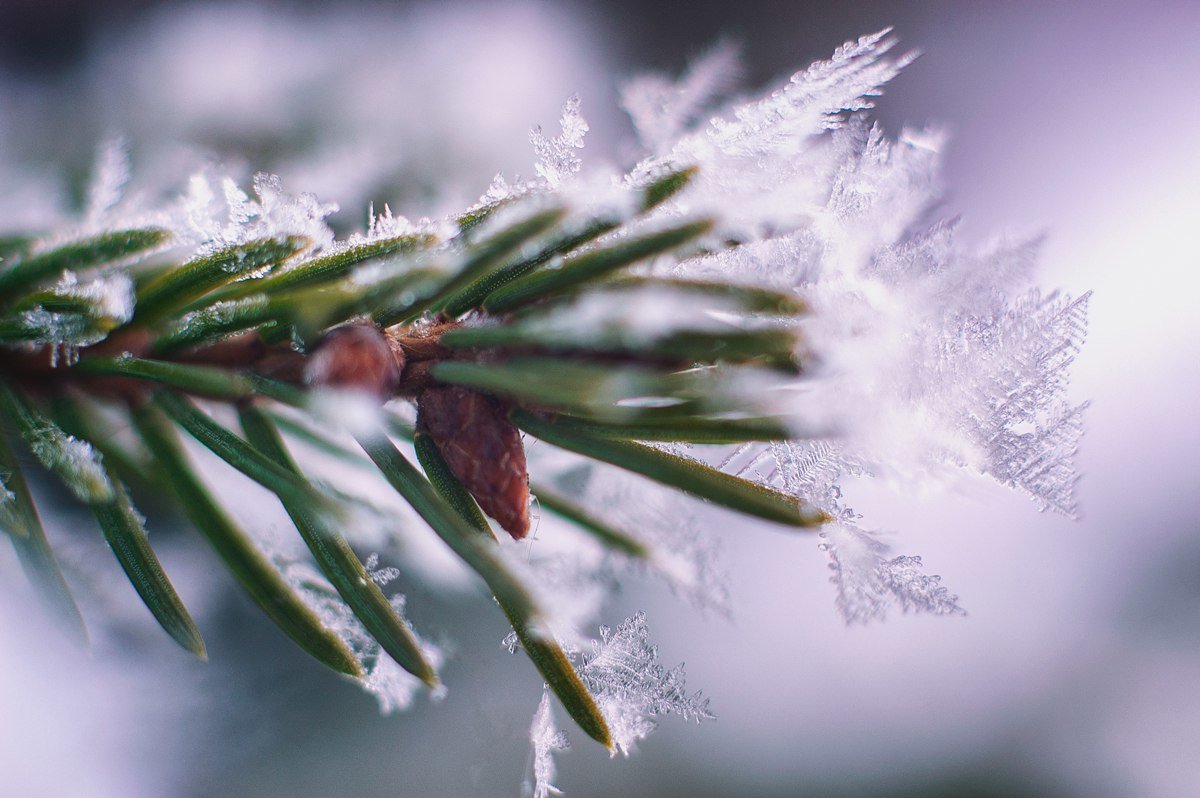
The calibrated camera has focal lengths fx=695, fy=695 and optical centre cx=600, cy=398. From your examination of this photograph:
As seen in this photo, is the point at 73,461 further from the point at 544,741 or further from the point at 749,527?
the point at 749,527

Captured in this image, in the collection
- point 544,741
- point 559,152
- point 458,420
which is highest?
point 559,152

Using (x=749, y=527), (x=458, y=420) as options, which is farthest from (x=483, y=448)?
(x=749, y=527)

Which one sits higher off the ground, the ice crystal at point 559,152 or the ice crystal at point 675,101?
the ice crystal at point 675,101

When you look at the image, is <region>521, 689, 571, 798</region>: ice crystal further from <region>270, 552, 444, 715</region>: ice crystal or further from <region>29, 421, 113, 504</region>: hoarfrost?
<region>29, 421, 113, 504</region>: hoarfrost

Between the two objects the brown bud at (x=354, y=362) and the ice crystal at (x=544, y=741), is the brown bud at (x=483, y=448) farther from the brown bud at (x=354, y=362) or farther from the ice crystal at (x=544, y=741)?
the ice crystal at (x=544, y=741)

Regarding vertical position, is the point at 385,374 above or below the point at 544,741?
above

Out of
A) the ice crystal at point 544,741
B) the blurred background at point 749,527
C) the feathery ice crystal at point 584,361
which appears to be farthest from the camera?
the blurred background at point 749,527

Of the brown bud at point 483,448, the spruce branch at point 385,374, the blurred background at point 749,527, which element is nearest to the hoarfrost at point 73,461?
the spruce branch at point 385,374
